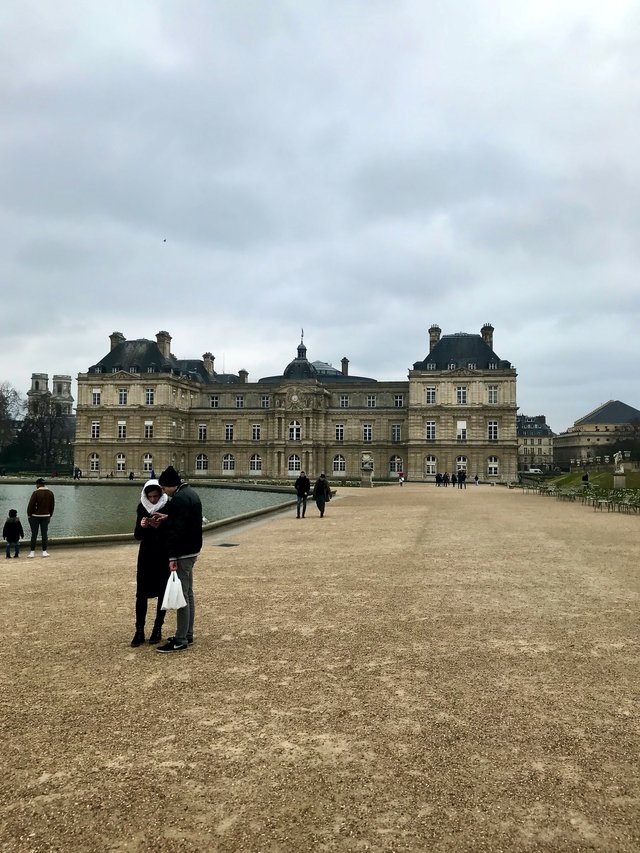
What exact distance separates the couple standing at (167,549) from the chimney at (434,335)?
64.3 meters

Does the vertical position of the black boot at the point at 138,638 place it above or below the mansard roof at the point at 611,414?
below

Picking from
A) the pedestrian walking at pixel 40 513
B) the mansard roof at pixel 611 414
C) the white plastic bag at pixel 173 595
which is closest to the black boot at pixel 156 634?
the white plastic bag at pixel 173 595

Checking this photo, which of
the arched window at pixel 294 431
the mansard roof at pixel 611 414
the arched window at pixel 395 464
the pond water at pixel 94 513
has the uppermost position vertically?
the mansard roof at pixel 611 414

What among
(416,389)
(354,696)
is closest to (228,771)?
(354,696)

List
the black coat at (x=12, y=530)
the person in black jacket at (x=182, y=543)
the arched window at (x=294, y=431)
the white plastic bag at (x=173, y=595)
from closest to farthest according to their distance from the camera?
the white plastic bag at (x=173, y=595) → the person in black jacket at (x=182, y=543) → the black coat at (x=12, y=530) → the arched window at (x=294, y=431)

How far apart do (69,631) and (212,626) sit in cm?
174

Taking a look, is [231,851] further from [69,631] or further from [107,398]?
[107,398]

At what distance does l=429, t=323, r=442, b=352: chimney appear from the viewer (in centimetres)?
6925

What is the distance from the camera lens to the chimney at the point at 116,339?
74.4 m

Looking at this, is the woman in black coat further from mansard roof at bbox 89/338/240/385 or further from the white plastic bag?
mansard roof at bbox 89/338/240/385

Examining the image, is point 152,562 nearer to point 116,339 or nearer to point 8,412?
point 116,339

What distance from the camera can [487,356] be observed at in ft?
220

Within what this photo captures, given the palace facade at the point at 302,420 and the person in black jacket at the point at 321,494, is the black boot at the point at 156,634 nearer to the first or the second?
the person in black jacket at the point at 321,494

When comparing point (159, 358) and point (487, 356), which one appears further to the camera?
point (159, 358)
